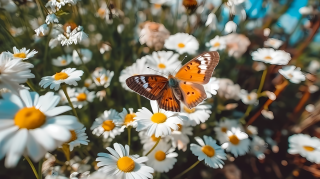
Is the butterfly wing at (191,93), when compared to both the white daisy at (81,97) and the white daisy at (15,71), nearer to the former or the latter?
the white daisy at (81,97)

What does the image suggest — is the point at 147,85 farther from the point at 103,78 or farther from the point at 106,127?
the point at 103,78

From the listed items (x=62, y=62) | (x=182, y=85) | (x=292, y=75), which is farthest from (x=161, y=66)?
(x=292, y=75)

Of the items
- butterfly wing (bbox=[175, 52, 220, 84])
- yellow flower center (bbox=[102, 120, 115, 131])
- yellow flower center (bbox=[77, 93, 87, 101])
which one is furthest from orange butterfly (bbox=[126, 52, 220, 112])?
yellow flower center (bbox=[77, 93, 87, 101])

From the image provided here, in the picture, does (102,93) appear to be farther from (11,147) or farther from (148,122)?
(11,147)

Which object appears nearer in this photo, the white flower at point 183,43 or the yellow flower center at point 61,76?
the yellow flower center at point 61,76

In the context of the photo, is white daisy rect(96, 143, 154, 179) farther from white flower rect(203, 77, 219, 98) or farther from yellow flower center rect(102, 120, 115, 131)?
white flower rect(203, 77, 219, 98)

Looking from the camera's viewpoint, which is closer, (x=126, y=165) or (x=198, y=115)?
(x=126, y=165)

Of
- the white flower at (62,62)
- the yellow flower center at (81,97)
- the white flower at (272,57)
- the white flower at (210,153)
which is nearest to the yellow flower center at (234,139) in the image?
the white flower at (210,153)
